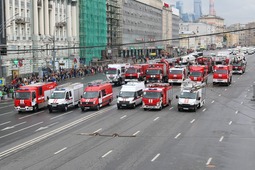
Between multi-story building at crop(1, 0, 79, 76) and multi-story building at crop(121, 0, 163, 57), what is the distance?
35921 mm

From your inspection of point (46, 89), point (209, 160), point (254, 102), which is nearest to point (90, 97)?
point (46, 89)

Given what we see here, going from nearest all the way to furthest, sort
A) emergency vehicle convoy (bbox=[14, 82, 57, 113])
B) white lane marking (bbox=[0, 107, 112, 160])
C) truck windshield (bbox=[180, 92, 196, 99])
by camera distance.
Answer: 1. white lane marking (bbox=[0, 107, 112, 160])
2. truck windshield (bbox=[180, 92, 196, 99])
3. emergency vehicle convoy (bbox=[14, 82, 57, 113])

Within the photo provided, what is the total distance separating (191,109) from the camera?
41.9 metres

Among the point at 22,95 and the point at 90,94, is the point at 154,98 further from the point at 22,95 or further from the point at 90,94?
the point at 22,95

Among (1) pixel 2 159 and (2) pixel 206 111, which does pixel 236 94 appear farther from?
(1) pixel 2 159

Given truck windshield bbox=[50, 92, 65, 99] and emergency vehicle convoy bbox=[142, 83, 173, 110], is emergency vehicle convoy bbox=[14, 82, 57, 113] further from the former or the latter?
emergency vehicle convoy bbox=[142, 83, 173, 110]

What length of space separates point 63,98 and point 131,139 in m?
15.1

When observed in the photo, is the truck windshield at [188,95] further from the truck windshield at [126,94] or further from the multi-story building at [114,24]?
the multi-story building at [114,24]

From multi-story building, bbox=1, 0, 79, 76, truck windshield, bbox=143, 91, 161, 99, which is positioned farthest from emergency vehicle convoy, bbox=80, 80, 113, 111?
multi-story building, bbox=1, 0, 79, 76

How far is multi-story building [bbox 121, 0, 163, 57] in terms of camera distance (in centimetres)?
14325

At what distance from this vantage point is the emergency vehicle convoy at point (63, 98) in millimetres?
43031

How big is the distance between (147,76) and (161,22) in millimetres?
131172

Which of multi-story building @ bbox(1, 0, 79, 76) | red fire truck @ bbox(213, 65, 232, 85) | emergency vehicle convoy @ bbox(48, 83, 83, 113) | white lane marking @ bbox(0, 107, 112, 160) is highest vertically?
multi-story building @ bbox(1, 0, 79, 76)

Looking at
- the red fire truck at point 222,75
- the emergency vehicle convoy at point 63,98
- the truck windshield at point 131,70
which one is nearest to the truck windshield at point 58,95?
the emergency vehicle convoy at point 63,98
